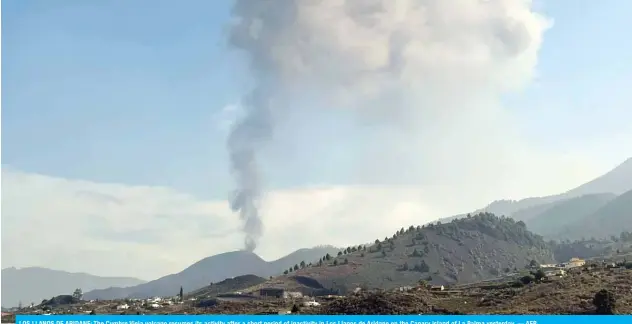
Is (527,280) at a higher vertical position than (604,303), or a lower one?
higher

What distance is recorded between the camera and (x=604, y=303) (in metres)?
103

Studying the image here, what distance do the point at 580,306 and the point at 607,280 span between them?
34863 mm

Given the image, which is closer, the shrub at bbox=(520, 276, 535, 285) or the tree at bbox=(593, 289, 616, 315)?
the tree at bbox=(593, 289, 616, 315)

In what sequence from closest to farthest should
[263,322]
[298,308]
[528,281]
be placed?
[263,322] → [298,308] → [528,281]

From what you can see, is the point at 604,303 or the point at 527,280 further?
the point at 527,280

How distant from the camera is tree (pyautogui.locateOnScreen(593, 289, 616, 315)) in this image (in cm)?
10094

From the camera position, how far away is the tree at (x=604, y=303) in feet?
331

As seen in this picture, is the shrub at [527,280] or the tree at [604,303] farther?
the shrub at [527,280]

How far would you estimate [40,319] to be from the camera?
286 feet

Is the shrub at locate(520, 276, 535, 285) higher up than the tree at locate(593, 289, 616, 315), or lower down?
higher up

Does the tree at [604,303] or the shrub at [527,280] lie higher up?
the shrub at [527,280]

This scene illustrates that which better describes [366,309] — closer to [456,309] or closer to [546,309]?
[456,309]

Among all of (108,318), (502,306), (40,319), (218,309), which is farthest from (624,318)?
(218,309)

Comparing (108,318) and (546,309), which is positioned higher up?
(108,318)
